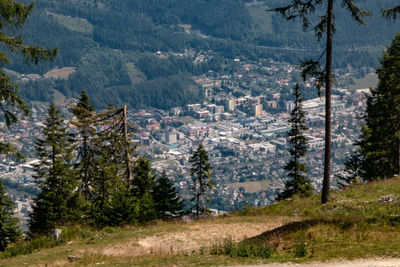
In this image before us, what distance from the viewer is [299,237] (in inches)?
577

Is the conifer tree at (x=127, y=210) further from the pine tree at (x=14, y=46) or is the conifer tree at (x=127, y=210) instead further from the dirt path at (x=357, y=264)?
the dirt path at (x=357, y=264)

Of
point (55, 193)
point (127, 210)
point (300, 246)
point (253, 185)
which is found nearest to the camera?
point (300, 246)

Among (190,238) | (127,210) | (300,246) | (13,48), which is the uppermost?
(13,48)

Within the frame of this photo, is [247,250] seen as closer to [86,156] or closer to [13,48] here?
[13,48]

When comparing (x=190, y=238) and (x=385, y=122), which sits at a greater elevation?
(x=385, y=122)

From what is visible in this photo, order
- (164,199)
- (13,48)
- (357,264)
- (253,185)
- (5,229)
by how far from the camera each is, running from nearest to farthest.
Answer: (357,264), (13,48), (164,199), (5,229), (253,185)

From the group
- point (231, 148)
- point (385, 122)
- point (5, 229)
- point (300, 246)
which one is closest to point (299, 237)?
point (300, 246)

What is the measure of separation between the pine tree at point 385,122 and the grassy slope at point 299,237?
8.98 metres

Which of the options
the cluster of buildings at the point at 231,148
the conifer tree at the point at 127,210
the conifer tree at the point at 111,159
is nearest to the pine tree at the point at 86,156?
the conifer tree at the point at 111,159

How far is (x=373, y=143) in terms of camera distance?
32.4m

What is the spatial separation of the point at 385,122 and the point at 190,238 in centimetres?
1864

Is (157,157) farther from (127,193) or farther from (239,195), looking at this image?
(127,193)

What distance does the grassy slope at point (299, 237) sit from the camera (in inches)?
516

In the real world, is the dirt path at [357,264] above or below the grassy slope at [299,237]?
above
